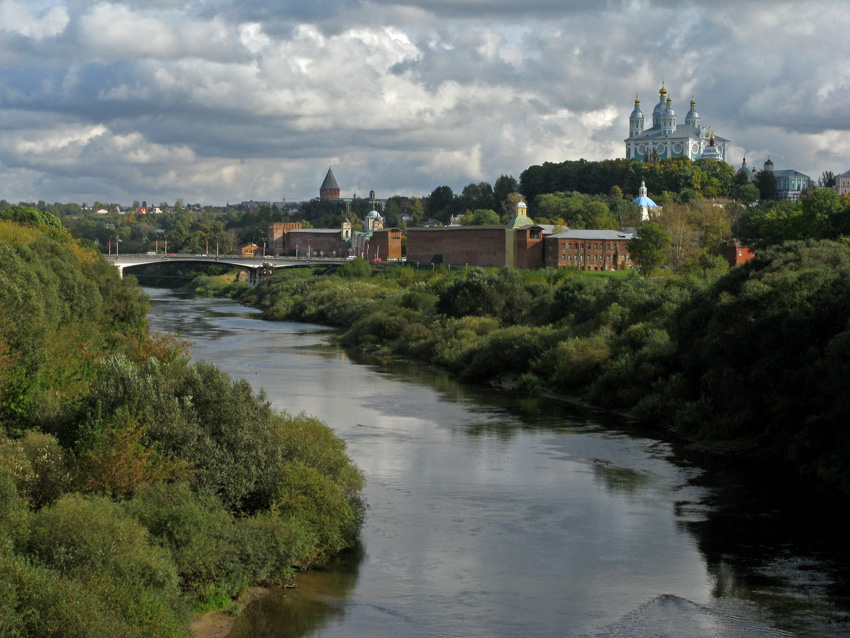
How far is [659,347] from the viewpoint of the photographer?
2491 centimetres

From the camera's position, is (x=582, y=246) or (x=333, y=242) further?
(x=333, y=242)

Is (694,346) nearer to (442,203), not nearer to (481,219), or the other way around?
(481,219)

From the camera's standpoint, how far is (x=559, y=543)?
1380 cm

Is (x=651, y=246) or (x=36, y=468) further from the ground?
(x=651, y=246)

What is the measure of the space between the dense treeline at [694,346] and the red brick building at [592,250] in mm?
25336

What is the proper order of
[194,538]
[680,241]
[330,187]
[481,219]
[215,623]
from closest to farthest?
1. [215,623]
2. [194,538]
3. [680,241]
4. [481,219]
5. [330,187]

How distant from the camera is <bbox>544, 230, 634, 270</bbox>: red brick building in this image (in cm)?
6375

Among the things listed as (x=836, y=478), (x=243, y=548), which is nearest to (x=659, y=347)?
(x=836, y=478)

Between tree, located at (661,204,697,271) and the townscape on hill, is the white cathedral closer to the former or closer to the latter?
the townscape on hill

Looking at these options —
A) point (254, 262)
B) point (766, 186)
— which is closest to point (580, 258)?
point (254, 262)

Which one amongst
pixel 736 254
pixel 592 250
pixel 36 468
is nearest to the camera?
pixel 36 468

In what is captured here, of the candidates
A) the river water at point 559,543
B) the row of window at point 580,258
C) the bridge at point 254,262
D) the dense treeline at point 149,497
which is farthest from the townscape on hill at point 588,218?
the dense treeline at point 149,497

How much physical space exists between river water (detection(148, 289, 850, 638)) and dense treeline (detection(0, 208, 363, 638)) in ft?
2.37

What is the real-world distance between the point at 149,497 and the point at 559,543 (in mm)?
5465
